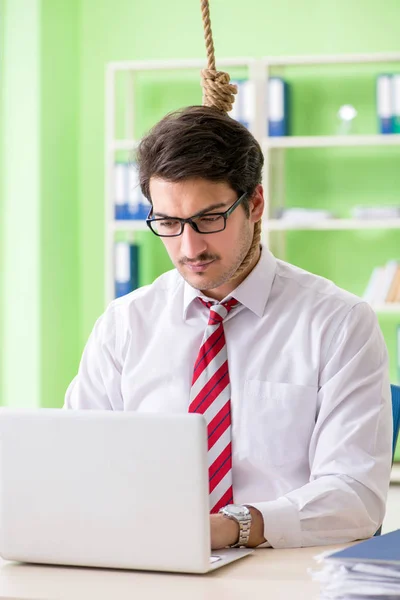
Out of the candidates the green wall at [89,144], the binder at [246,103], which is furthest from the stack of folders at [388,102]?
the binder at [246,103]

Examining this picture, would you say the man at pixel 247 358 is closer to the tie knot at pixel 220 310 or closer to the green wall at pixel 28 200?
the tie knot at pixel 220 310

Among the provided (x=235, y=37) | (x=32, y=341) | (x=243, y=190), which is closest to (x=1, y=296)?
(x=32, y=341)

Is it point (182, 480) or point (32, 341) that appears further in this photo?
point (32, 341)

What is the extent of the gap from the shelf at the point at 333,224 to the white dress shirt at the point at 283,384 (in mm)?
2700

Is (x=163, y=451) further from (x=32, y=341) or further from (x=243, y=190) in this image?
(x=32, y=341)

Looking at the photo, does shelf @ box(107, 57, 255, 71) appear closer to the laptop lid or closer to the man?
the man

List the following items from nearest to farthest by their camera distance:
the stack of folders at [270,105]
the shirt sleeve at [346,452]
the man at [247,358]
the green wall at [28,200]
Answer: the shirt sleeve at [346,452], the man at [247,358], the stack of folders at [270,105], the green wall at [28,200]

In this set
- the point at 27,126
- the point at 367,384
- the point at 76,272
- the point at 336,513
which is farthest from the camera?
the point at 76,272

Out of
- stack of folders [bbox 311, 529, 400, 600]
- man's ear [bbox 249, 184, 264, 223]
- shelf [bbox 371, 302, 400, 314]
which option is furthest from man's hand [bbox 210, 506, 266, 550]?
shelf [bbox 371, 302, 400, 314]

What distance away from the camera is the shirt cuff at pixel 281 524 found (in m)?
1.53

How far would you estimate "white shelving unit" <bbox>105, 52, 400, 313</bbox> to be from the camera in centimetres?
470

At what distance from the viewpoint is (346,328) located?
5.99 ft

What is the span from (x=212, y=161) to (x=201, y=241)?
0.49 feet

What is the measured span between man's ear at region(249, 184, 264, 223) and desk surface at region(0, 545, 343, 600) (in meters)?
0.73
